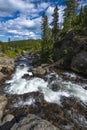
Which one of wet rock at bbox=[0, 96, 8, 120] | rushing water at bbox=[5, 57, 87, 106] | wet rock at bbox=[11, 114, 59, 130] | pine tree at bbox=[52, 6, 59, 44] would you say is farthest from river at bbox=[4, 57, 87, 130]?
pine tree at bbox=[52, 6, 59, 44]

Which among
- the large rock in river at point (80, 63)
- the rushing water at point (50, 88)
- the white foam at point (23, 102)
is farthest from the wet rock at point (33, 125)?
the large rock in river at point (80, 63)

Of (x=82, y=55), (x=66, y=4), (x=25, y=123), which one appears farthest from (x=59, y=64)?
(x=66, y=4)

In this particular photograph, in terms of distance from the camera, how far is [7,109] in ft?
67.2

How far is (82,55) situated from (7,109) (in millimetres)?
18872

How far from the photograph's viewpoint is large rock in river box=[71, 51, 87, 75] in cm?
3114

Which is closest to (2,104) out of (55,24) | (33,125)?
(33,125)

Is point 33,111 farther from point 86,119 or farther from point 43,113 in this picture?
point 86,119

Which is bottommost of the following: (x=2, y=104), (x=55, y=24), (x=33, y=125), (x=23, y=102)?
(x=23, y=102)

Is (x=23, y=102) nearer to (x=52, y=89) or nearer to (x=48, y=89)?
(x=48, y=89)

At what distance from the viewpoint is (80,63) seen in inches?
1254

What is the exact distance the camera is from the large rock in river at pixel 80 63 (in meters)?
31.1

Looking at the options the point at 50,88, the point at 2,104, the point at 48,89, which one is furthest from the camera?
the point at 50,88

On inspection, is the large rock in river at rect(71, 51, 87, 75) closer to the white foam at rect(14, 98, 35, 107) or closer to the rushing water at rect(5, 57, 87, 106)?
the rushing water at rect(5, 57, 87, 106)

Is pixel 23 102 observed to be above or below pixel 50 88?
above
